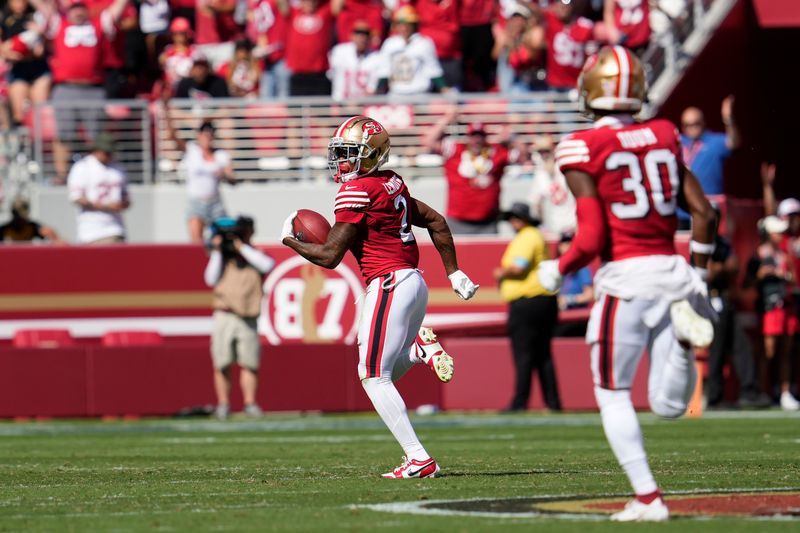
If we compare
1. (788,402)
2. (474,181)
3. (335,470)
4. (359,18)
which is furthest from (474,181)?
(335,470)

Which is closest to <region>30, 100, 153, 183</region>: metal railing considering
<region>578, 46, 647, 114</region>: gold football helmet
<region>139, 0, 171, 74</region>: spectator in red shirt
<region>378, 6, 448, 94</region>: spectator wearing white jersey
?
<region>139, 0, 171, 74</region>: spectator in red shirt

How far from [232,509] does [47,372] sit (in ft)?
35.3

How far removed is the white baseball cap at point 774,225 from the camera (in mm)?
18609

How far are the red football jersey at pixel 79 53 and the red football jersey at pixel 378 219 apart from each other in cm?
1238

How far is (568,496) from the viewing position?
819 centimetres

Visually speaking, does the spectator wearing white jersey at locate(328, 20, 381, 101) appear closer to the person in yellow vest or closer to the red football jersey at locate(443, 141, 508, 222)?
the red football jersey at locate(443, 141, 508, 222)

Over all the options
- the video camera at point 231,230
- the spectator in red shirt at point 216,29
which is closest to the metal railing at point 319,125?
the spectator in red shirt at point 216,29

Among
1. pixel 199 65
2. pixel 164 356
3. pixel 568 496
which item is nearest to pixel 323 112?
pixel 199 65

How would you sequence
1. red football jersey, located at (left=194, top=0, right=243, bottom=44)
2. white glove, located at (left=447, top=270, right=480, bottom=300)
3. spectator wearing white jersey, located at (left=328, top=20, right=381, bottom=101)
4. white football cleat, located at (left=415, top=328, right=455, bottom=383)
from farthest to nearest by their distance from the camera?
red football jersey, located at (left=194, top=0, right=243, bottom=44), spectator wearing white jersey, located at (left=328, top=20, right=381, bottom=101), white glove, located at (left=447, top=270, right=480, bottom=300), white football cleat, located at (left=415, top=328, right=455, bottom=383)

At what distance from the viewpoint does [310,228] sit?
9.60 meters

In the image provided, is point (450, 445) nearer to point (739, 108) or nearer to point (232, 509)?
point (232, 509)

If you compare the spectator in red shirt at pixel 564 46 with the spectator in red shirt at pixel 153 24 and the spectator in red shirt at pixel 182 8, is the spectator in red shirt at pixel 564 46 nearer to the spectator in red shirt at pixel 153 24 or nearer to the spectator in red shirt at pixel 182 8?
the spectator in red shirt at pixel 153 24

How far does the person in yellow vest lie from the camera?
56.0 feet

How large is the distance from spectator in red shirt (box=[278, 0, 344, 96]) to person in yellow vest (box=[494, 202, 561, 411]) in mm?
5186
